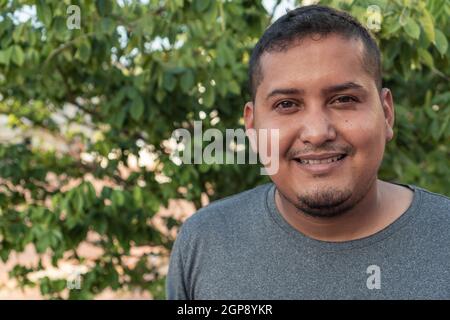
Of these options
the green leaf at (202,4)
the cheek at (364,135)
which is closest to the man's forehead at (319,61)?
the cheek at (364,135)

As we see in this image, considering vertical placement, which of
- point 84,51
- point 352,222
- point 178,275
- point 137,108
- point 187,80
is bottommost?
point 178,275

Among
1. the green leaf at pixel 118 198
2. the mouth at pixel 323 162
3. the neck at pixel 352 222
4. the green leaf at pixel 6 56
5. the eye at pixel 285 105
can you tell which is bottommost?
the neck at pixel 352 222

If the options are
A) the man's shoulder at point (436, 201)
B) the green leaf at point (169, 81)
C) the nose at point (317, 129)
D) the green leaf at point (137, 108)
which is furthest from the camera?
the green leaf at point (137, 108)

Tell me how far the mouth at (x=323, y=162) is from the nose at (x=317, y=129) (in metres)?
0.03

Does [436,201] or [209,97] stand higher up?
[209,97]

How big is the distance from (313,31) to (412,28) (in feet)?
2.63

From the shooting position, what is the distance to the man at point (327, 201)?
160 cm

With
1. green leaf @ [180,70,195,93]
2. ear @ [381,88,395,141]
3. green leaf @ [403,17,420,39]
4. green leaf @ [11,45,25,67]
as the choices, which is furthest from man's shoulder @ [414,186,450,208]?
green leaf @ [11,45,25,67]

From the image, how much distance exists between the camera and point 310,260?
1651 millimetres

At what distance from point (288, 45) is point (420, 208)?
1.71 ft

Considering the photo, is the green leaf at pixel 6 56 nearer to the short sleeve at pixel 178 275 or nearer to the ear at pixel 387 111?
the short sleeve at pixel 178 275

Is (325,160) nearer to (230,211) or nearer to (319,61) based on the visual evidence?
(319,61)

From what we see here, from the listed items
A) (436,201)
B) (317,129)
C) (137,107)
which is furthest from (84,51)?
(436,201)
